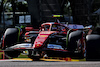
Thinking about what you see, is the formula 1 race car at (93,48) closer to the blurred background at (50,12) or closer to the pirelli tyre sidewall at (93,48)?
the pirelli tyre sidewall at (93,48)

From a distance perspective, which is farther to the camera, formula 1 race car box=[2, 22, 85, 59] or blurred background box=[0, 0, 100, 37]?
blurred background box=[0, 0, 100, 37]

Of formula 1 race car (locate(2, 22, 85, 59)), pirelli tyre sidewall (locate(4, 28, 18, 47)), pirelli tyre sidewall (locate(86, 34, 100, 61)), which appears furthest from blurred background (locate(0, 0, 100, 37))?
pirelli tyre sidewall (locate(86, 34, 100, 61))

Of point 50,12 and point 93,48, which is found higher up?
point 50,12

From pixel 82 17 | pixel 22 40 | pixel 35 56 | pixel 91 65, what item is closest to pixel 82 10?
pixel 82 17

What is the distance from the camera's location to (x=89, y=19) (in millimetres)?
19859

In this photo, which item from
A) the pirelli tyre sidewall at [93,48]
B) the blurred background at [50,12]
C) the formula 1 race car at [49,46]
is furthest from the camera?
the blurred background at [50,12]

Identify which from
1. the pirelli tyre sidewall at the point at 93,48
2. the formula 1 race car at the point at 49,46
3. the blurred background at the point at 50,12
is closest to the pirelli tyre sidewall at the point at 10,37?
the formula 1 race car at the point at 49,46

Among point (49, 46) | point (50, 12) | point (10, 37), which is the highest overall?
point (50, 12)

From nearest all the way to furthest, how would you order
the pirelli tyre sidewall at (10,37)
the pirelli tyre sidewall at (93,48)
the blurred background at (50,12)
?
1. the pirelli tyre sidewall at (93,48)
2. the pirelli tyre sidewall at (10,37)
3. the blurred background at (50,12)

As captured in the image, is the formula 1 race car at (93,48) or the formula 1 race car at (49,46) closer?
the formula 1 race car at (93,48)

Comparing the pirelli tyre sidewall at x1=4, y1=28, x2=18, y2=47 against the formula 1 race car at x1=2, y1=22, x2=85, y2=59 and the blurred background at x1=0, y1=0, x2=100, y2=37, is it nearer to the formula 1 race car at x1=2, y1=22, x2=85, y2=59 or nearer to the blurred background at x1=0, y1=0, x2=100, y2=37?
the formula 1 race car at x1=2, y1=22, x2=85, y2=59

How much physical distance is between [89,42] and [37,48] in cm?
144

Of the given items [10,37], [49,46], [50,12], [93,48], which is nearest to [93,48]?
[93,48]

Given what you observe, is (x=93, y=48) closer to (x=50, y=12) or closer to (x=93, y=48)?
(x=93, y=48)
